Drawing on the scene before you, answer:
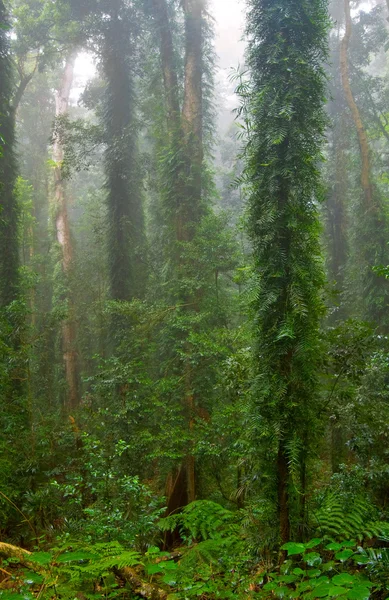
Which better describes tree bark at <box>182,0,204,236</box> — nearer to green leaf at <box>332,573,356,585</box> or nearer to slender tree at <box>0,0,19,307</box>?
slender tree at <box>0,0,19,307</box>

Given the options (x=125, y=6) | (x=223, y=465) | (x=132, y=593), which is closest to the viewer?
(x=132, y=593)

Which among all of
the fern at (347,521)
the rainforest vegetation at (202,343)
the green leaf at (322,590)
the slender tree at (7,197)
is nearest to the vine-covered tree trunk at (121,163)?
the rainforest vegetation at (202,343)

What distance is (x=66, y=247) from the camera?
790 inches

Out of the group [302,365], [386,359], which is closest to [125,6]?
[386,359]

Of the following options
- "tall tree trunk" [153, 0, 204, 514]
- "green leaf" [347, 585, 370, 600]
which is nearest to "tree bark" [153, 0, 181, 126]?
"tall tree trunk" [153, 0, 204, 514]

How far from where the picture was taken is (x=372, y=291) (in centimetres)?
1385

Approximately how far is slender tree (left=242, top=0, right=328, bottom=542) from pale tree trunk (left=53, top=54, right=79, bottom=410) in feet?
42.2

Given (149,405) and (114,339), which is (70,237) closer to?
(114,339)

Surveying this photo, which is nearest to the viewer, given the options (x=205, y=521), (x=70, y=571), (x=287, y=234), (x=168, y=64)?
(x=70, y=571)

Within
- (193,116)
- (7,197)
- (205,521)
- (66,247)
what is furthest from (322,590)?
(66,247)

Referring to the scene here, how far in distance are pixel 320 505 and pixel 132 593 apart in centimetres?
199

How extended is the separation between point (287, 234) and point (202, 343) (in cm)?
454

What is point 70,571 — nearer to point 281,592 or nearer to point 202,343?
point 281,592

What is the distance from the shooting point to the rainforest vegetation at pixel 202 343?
154 inches
